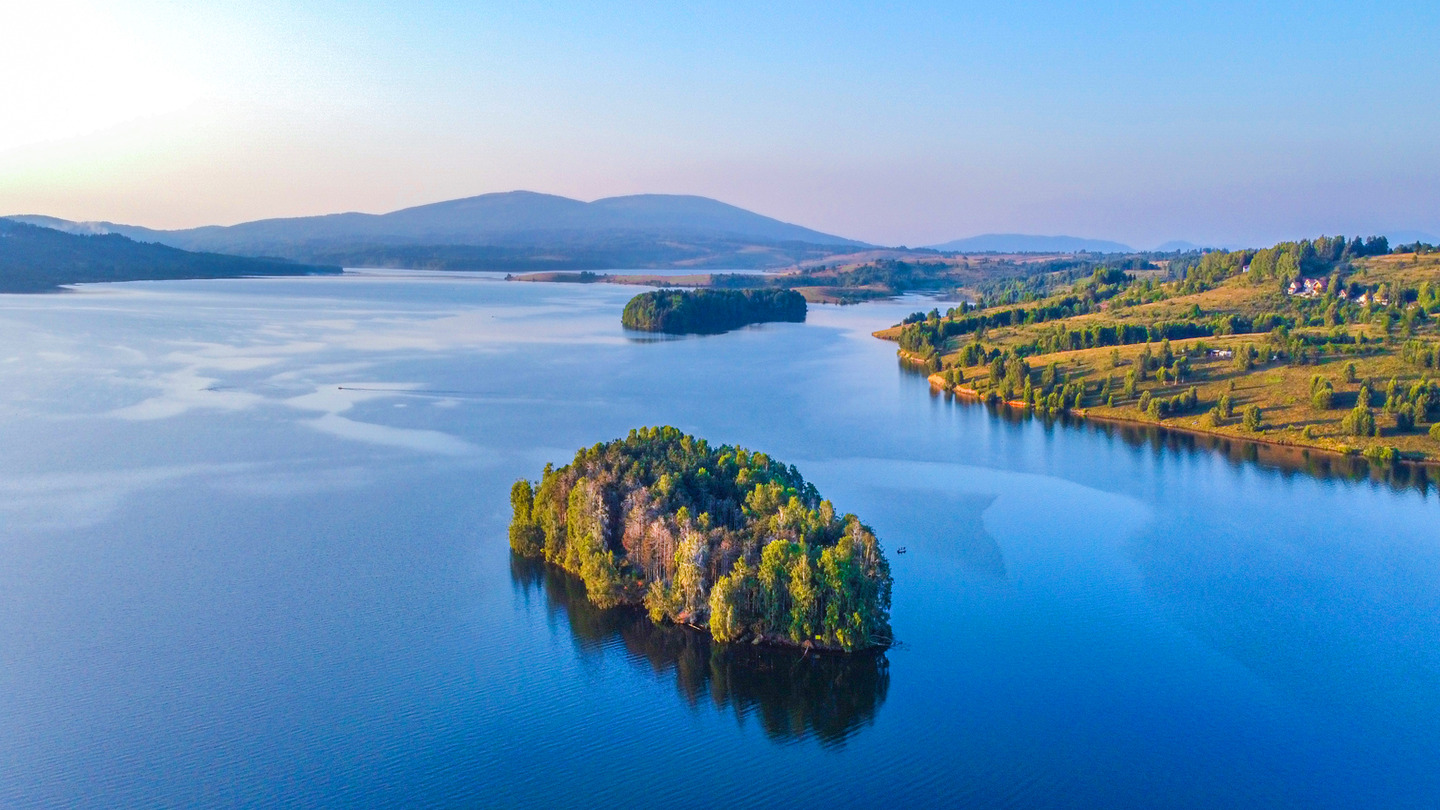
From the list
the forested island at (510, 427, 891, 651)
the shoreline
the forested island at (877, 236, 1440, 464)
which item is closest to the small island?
the forested island at (877, 236, 1440, 464)

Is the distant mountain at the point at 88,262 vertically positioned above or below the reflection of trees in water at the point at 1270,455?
above

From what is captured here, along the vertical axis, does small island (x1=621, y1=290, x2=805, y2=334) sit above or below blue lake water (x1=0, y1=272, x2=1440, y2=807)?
above

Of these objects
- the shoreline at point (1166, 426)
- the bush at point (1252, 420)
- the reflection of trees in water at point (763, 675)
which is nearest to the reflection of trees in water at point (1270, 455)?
the shoreline at point (1166, 426)

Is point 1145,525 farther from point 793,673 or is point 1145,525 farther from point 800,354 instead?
point 800,354

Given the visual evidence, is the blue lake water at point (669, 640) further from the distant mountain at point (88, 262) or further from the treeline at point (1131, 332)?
the distant mountain at point (88, 262)

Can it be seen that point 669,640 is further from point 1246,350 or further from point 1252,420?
point 1246,350

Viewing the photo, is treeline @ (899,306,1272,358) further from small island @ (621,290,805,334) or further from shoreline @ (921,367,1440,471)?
small island @ (621,290,805,334)
